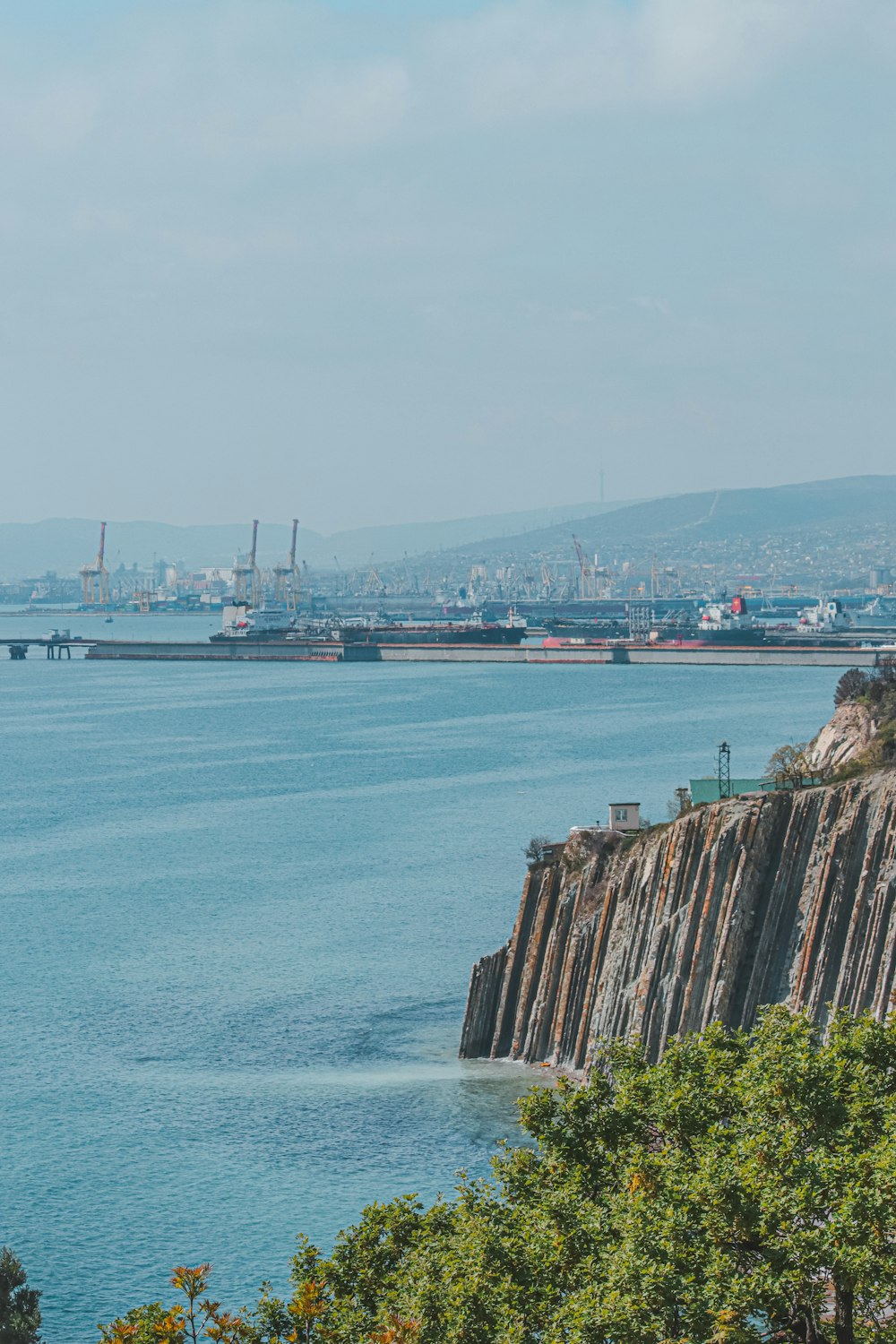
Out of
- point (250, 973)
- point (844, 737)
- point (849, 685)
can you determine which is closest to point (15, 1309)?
point (250, 973)

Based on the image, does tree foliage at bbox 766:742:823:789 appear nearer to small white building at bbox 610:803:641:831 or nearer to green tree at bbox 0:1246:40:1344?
small white building at bbox 610:803:641:831

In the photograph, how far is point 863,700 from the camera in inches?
2266

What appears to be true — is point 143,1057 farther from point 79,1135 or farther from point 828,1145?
point 828,1145

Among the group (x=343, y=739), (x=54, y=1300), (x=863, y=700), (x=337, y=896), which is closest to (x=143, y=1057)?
(x=54, y=1300)

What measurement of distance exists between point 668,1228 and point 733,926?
50.2 feet

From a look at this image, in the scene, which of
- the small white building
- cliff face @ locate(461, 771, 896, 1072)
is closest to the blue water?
cliff face @ locate(461, 771, 896, 1072)

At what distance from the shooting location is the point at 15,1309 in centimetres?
2194

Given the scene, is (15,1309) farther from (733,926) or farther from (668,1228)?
(733,926)

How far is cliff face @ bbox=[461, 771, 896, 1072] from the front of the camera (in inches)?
1199

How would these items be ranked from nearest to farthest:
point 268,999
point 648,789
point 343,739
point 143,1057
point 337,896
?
point 143,1057, point 268,999, point 337,896, point 648,789, point 343,739

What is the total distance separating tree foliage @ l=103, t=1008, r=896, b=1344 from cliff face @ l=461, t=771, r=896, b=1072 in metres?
9.05

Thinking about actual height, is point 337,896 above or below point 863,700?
below

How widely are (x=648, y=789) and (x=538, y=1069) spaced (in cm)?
4496

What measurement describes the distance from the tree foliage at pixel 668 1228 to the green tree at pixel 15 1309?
4032mm
